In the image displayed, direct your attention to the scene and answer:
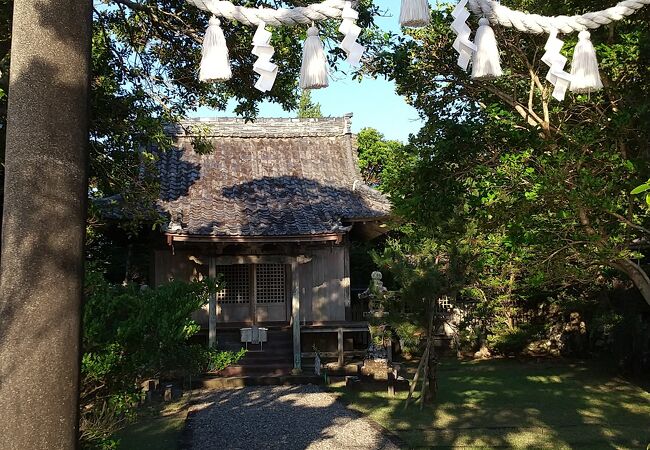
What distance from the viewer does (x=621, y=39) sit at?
5.80 meters

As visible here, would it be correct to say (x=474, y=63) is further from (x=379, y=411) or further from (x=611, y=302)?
(x=611, y=302)

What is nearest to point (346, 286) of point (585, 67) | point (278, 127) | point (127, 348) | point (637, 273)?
point (278, 127)

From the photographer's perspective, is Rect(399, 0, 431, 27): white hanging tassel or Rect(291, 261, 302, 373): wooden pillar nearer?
Rect(399, 0, 431, 27): white hanging tassel

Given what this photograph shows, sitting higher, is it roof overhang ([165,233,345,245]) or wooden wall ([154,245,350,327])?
roof overhang ([165,233,345,245])

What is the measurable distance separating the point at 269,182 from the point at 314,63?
40.5 feet

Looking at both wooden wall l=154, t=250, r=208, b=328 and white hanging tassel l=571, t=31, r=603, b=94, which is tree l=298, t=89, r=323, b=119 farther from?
white hanging tassel l=571, t=31, r=603, b=94

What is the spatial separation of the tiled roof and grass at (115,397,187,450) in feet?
13.4

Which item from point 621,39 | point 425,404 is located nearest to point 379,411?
point 425,404

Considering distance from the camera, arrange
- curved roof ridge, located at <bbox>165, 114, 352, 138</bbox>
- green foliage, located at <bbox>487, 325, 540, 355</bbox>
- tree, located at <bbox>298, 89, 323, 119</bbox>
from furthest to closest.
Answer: tree, located at <bbox>298, 89, 323, 119</bbox>, curved roof ridge, located at <bbox>165, 114, 352, 138</bbox>, green foliage, located at <bbox>487, 325, 540, 355</bbox>

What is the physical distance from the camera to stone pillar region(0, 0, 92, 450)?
7.11 feet

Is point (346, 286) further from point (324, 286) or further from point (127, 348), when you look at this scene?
point (127, 348)

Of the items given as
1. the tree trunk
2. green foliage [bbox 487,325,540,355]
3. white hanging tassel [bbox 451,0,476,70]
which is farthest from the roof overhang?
white hanging tassel [bbox 451,0,476,70]

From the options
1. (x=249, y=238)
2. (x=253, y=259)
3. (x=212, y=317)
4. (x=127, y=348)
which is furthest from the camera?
(x=253, y=259)

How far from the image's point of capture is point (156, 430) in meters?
8.61
